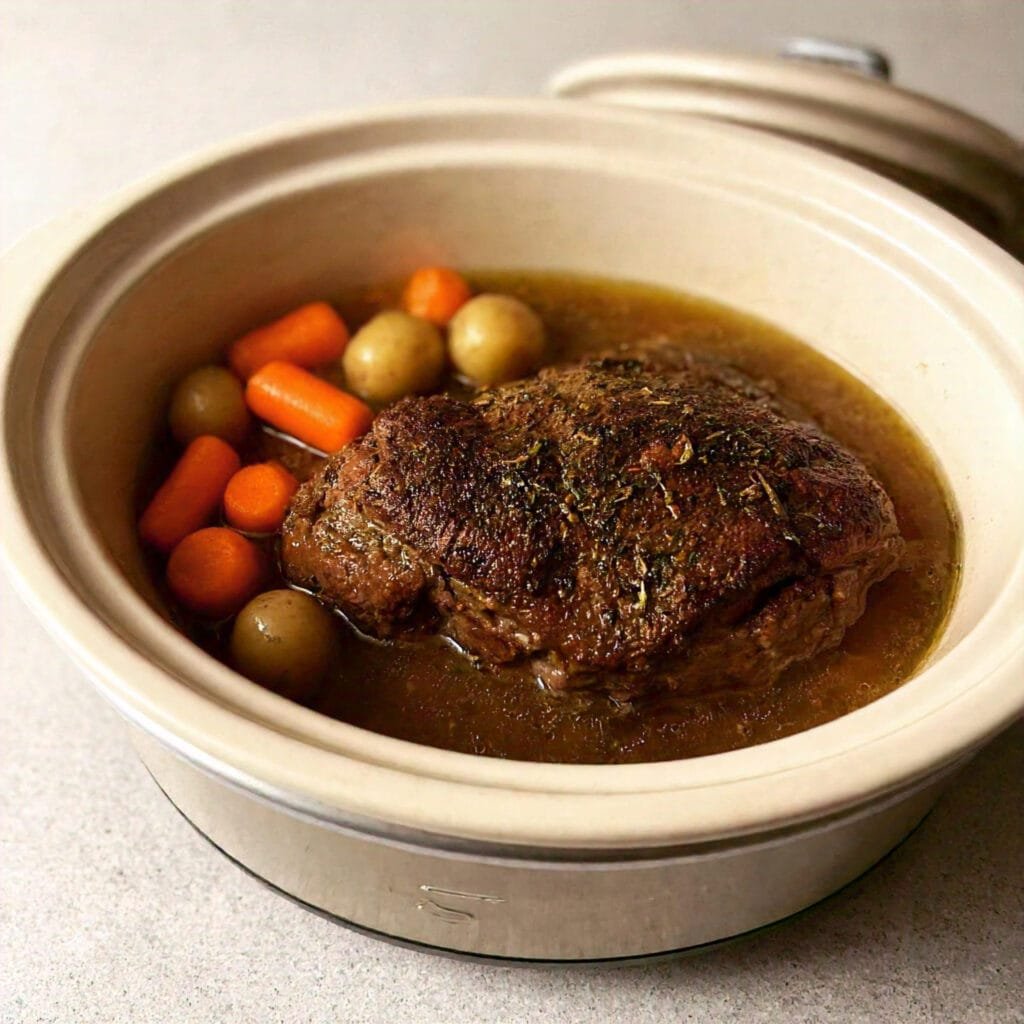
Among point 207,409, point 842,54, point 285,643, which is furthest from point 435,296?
point 842,54

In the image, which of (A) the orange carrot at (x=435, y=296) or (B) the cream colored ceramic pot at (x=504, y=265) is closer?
(B) the cream colored ceramic pot at (x=504, y=265)

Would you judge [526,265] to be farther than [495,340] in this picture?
Yes

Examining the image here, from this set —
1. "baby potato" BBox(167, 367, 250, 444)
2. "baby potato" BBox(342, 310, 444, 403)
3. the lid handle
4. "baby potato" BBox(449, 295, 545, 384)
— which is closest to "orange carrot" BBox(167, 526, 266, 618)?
"baby potato" BBox(167, 367, 250, 444)

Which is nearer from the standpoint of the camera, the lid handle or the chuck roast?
the chuck roast

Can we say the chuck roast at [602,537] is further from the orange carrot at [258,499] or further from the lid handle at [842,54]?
the lid handle at [842,54]

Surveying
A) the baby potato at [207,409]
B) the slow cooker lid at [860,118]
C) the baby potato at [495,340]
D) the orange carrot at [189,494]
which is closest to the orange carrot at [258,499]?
the orange carrot at [189,494]

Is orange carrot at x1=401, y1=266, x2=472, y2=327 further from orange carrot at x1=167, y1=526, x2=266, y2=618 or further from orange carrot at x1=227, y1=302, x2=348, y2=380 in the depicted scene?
orange carrot at x1=167, y1=526, x2=266, y2=618

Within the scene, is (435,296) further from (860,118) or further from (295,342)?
(860,118)
